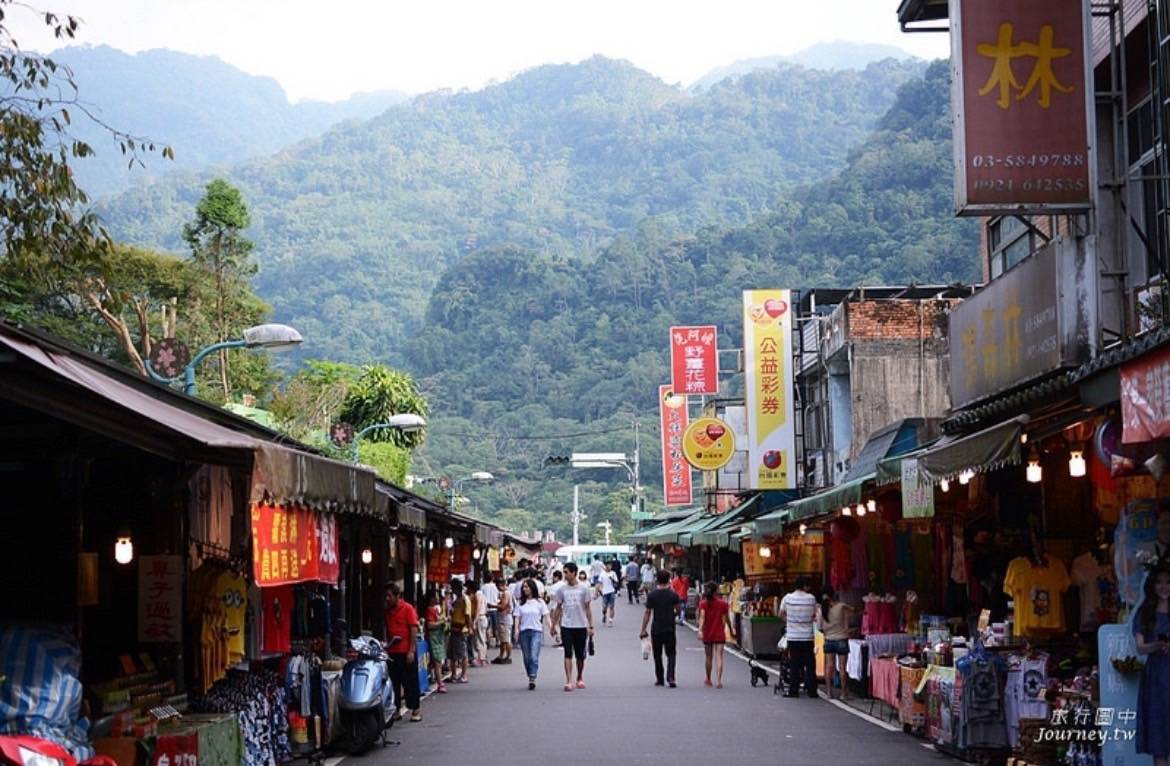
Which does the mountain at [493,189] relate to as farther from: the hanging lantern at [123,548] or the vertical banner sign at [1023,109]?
the hanging lantern at [123,548]

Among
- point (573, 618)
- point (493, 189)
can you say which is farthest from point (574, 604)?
point (493, 189)

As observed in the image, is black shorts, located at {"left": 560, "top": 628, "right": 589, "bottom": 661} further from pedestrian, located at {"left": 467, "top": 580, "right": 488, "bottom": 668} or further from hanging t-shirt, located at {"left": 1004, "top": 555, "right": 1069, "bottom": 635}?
hanging t-shirt, located at {"left": 1004, "top": 555, "right": 1069, "bottom": 635}

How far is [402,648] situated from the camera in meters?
20.0

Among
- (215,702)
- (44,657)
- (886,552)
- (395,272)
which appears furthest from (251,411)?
(395,272)

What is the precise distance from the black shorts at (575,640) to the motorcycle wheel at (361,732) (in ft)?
28.0

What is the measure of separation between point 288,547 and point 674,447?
46021 mm

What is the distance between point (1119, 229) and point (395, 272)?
422 ft

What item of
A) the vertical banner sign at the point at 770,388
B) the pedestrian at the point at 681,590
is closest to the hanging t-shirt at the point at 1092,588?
the vertical banner sign at the point at 770,388

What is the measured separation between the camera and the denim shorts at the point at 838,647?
75.3ft

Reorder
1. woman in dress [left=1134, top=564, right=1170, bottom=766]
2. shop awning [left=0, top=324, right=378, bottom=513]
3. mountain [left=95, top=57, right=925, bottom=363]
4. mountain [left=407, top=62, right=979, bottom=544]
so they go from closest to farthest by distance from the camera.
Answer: shop awning [left=0, top=324, right=378, bottom=513] < woman in dress [left=1134, top=564, right=1170, bottom=766] < mountain [left=407, top=62, right=979, bottom=544] < mountain [left=95, top=57, right=925, bottom=363]

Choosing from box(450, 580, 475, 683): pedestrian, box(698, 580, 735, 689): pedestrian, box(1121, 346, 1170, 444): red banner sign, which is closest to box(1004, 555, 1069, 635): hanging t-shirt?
box(1121, 346, 1170, 444): red banner sign

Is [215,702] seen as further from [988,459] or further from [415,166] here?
[415,166]

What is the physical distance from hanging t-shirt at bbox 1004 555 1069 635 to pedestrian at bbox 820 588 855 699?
7.51 m

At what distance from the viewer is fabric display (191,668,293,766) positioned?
13.0 m
